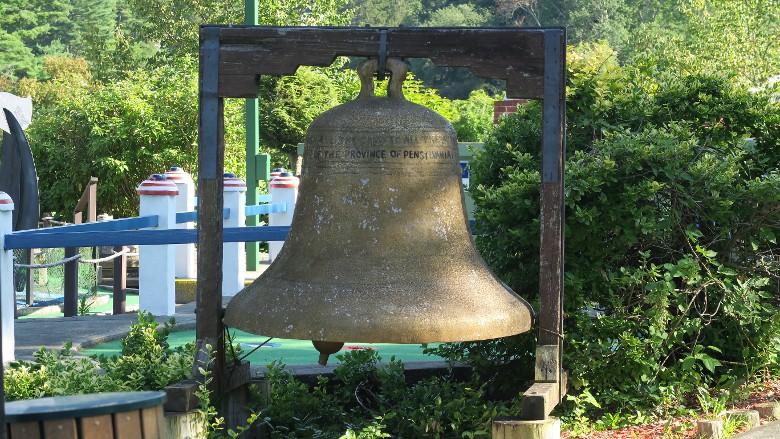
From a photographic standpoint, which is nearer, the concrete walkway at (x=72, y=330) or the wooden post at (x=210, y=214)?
the wooden post at (x=210, y=214)

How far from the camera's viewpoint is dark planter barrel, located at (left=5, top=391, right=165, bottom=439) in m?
2.75

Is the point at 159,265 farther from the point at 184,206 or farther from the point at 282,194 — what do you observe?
the point at 282,194

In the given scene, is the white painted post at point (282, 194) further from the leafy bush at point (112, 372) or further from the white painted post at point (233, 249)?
the leafy bush at point (112, 372)

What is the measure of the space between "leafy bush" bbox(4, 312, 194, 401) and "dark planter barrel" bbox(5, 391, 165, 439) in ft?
7.32

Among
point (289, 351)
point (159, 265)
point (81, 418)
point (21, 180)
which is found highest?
point (21, 180)

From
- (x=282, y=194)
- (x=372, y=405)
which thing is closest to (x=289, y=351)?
(x=372, y=405)

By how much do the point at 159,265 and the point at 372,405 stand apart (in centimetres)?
434

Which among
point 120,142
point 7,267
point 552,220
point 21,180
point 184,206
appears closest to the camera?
point 552,220

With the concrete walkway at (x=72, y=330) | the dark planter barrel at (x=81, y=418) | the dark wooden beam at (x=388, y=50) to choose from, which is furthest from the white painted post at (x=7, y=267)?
the dark planter barrel at (x=81, y=418)

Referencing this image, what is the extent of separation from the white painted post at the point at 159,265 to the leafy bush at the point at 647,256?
4.15 m

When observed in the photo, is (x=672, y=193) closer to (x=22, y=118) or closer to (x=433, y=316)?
(x=433, y=316)

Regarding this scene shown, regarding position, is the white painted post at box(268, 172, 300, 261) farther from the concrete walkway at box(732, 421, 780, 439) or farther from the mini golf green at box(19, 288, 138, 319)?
the concrete walkway at box(732, 421, 780, 439)

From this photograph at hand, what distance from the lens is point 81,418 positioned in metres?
2.77

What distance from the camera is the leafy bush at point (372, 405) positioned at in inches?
207
